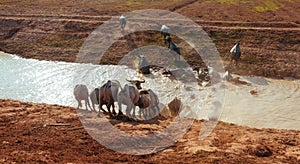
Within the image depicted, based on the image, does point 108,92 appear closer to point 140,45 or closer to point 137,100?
point 137,100

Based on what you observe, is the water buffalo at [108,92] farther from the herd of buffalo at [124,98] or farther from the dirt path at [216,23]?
the dirt path at [216,23]

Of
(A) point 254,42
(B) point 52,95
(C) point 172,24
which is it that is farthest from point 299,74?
(B) point 52,95

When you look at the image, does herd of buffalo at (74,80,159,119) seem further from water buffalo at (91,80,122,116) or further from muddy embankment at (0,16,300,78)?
muddy embankment at (0,16,300,78)

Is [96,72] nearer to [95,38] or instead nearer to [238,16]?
[95,38]

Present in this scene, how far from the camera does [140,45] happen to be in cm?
2830

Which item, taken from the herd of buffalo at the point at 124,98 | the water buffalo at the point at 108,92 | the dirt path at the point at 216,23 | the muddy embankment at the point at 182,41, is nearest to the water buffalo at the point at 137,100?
the herd of buffalo at the point at 124,98

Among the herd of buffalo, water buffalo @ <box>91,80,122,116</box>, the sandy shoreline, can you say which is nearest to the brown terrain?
the sandy shoreline

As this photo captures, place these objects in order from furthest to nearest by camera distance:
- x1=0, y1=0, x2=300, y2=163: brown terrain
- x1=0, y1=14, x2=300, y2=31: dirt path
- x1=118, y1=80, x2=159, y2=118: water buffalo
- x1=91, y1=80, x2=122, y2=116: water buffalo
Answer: x1=0, y1=14, x2=300, y2=31: dirt path < x1=91, y1=80, x2=122, y2=116: water buffalo < x1=118, y1=80, x2=159, y2=118: water buffalo < x1=0, y1=0, x2=300, y2=163: brown terrain

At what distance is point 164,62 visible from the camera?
25375 mm

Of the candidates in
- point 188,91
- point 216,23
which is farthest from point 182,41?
point 188,91

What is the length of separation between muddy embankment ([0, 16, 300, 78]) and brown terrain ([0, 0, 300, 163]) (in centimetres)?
7

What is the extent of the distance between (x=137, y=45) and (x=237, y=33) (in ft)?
26.9

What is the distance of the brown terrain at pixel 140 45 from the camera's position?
11016 millimetres

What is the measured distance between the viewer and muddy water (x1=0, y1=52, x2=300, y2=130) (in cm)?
1761
